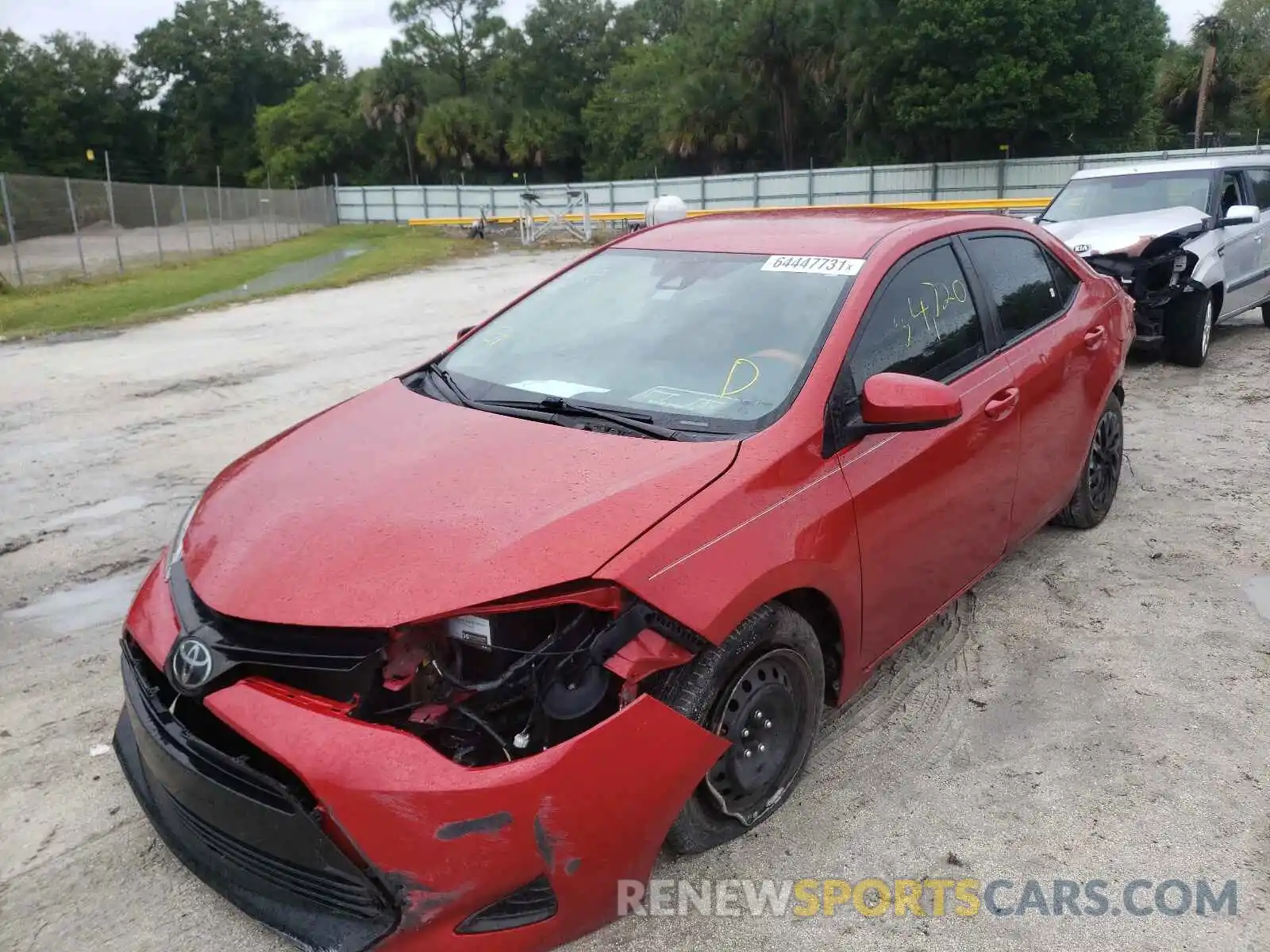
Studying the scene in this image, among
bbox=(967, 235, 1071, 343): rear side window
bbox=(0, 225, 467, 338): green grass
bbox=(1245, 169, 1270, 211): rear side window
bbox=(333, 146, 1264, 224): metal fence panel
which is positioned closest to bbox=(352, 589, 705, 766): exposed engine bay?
bbox=(967, 235, 1071, 343): rear side window

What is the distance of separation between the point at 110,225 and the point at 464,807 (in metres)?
26.4

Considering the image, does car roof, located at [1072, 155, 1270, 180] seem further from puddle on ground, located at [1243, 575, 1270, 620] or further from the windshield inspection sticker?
the windshield inspection sticker

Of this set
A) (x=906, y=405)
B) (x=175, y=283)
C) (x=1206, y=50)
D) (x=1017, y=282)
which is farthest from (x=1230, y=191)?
(x=1206, y=50)

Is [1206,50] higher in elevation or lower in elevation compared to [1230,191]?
higher

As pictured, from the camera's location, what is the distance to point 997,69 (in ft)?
123

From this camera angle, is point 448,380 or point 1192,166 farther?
point 1192,166

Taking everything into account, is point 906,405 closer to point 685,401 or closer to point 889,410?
point 889,410

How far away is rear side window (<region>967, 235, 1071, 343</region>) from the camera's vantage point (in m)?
4.12

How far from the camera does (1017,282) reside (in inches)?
170

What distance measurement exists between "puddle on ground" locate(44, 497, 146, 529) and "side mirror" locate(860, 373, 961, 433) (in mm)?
4725

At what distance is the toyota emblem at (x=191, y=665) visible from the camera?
2.46 m

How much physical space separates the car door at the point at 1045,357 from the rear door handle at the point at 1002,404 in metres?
0.08

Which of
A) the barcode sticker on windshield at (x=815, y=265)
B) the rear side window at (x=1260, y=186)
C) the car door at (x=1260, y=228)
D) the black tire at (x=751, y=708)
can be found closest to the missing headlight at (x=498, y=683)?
the black tire at (x=751, y=708)

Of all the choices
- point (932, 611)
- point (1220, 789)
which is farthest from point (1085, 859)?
point (932, 611)
